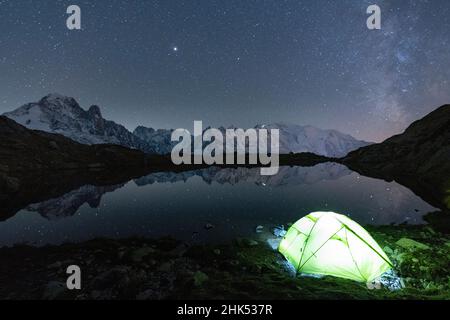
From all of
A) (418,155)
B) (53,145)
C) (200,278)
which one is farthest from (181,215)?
(53,145)

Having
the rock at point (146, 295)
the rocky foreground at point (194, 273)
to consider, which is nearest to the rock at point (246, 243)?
the rocky foreground at point (194, 273)

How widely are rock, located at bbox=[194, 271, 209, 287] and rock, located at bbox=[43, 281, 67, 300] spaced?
4.58m

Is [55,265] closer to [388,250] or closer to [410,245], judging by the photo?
[388,250]

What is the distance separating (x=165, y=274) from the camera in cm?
1120

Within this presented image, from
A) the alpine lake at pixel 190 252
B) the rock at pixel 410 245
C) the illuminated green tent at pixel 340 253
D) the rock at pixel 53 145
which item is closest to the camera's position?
the alpine lake at pixel 190 252

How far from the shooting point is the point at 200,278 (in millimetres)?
10523

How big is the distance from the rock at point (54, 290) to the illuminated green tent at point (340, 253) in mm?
8821

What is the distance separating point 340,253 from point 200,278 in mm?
5511

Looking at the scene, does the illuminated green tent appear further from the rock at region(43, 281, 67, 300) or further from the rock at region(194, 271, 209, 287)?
the rock at region(43, 281, 67, 300)

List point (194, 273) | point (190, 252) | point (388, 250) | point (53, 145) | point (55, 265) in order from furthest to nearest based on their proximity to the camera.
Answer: point (53, 145)
point (190, 252)
point (388, 250)
point (55, 265)
point (194, 273)

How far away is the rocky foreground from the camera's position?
9.55 meters

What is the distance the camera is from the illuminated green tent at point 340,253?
10.6 metres

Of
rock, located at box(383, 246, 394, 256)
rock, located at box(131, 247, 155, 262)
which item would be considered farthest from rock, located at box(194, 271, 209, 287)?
rock, located at box(383, 246, 394, 256)

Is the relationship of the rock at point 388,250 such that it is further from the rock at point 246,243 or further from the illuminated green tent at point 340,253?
the rock at point 246,243
